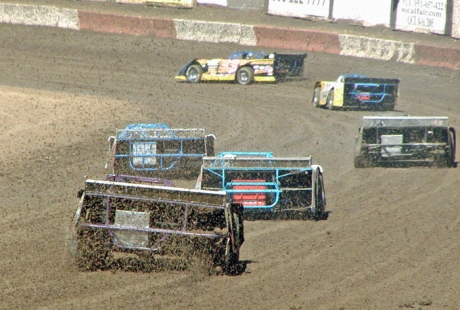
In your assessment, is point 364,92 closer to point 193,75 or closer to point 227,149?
point 227,149

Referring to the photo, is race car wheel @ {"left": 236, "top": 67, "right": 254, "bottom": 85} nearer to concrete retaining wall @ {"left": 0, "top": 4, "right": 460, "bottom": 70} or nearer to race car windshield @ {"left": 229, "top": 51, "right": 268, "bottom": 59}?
race car windshield @ {"left": 229, "top": 51, "right": 268, "bottom": 59}

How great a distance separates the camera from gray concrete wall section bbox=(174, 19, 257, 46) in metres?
24.8

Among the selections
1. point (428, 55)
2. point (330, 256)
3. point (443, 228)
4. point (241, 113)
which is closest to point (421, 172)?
point (443, 228)

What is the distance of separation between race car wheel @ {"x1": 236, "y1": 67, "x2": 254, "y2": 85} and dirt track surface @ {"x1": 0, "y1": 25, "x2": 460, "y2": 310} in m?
0.31

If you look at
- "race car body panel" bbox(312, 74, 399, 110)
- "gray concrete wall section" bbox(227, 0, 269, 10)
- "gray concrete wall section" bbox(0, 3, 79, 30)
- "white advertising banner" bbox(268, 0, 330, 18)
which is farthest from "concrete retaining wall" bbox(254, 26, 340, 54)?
"race car body panel" bbox(312, 74, 399, 110)

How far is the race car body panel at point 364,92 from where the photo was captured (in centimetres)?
1665

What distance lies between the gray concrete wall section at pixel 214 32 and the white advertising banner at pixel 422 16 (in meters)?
5.25

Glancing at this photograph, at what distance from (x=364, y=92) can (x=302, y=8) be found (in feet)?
32.4

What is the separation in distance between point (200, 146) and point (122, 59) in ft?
40.5

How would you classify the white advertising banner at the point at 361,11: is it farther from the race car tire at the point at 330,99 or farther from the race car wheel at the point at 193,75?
the race car tire at the point at 330,99

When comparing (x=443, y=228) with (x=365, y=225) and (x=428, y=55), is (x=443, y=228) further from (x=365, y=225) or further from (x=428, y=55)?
(x=428, y=55)

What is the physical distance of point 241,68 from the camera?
66.0ft

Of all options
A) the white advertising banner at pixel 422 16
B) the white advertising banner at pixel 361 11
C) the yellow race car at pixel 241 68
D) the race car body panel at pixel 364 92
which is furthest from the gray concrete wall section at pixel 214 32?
the race car body panel at pixel 364 92

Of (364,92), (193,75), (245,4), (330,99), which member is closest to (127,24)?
(245,4)
